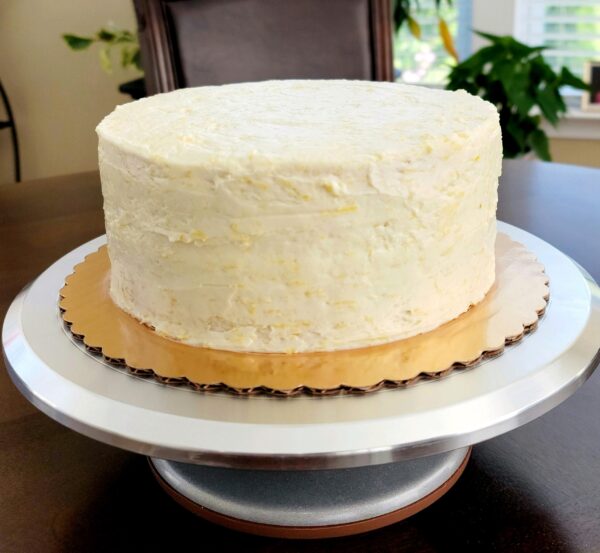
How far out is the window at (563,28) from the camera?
2.97 meters

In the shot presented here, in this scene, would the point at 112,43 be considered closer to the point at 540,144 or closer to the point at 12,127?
the point at 12,127

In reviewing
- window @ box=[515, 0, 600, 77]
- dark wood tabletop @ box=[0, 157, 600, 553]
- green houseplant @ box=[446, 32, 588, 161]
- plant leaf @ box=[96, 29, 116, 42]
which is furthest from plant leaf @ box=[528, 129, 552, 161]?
dark wood tabletop @ box=[0, 157, 600, 553]

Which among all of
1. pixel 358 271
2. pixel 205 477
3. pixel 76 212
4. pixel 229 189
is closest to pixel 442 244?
pixel 358 271

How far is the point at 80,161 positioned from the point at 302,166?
2950 mm

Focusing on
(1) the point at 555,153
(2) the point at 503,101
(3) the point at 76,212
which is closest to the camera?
(3) the point at 76,212

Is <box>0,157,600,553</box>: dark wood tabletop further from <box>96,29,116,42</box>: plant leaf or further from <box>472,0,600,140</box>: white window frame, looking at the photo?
<box>472,0,600,140</box>: white window frame

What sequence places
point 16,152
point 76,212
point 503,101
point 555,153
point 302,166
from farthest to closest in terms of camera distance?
point 16,152, point 555,153, point 503,101, point 76,212, point 302,166

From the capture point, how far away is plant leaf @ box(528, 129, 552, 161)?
2584 mm

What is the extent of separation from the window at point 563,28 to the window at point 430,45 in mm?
223

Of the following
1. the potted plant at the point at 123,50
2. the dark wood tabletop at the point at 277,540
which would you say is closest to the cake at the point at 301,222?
the dark wood tabletop at the point at 277,540

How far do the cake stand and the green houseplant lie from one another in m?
1.70

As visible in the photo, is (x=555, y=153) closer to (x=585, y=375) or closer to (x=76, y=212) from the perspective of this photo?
(x=76, y=212)

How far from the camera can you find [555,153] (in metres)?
3.07

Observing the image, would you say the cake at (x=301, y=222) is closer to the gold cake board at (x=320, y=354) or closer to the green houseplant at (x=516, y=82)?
the gold cake board at (x=320, y=354)
